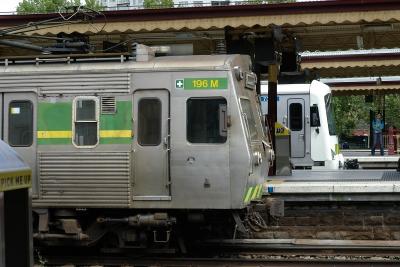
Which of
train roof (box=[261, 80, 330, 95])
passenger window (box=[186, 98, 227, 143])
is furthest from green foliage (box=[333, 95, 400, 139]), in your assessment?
passenger window (box=[186, 98, 227, 143])

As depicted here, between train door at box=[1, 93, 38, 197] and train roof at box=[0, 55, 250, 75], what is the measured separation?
0.45 m

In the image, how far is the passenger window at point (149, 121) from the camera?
968 centimetres

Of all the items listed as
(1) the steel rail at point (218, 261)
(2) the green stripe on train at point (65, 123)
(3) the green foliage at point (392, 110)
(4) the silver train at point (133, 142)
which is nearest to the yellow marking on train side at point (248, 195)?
(4) the silver train at point (133, 142)

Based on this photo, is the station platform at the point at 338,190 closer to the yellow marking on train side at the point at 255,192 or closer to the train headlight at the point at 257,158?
the yellow marking on train side at the point at 255,192

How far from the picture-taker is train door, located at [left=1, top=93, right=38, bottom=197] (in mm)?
9922

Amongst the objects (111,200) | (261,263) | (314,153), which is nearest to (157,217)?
(111,200)

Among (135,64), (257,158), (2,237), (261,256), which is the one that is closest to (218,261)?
(261,256)

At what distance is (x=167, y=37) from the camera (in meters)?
15.4

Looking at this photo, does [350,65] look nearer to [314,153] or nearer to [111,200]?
[314,153]

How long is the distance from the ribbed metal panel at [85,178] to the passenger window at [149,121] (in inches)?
13.9

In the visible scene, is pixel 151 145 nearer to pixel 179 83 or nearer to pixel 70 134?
pixel 179 83

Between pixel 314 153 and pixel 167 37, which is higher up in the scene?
pixel 167 37

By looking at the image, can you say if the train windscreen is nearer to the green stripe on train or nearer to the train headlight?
the train headlight

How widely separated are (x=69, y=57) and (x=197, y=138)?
2.37 meters
